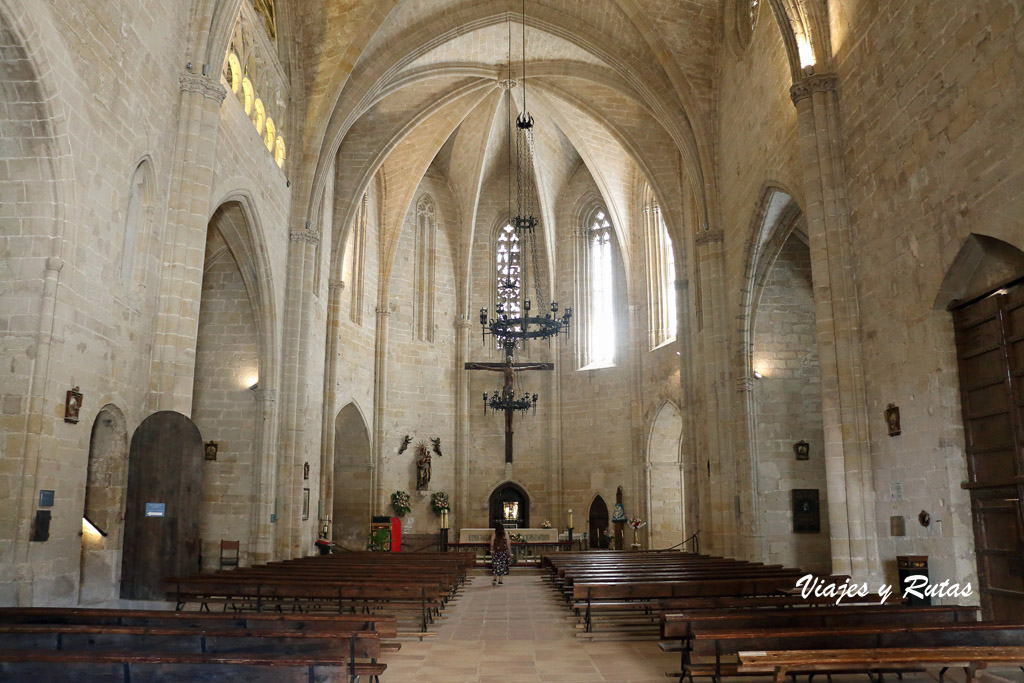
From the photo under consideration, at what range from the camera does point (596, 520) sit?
25828 mm

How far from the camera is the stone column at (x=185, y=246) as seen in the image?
11188 mm

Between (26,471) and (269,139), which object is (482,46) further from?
(26,471)

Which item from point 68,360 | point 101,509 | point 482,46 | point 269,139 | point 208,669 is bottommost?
point 208,669

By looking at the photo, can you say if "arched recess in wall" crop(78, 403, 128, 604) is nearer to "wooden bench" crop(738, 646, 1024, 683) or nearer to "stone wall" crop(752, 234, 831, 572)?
"wooden bench" crop(738, 646, 1024, 683)

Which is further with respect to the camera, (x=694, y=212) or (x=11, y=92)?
(x=694, y=212)

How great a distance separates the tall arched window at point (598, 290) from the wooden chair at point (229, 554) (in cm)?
1397

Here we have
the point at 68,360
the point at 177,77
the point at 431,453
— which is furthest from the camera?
the point at 431,453

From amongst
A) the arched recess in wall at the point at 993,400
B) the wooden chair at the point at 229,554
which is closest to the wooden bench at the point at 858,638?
the arched recess in wall at the point at 993,400

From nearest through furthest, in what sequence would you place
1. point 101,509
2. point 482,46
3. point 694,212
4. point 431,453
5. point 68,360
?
1. point 68,360
2. point 101,509
3. point 694,212
4. point 482,46
5. point 431,453

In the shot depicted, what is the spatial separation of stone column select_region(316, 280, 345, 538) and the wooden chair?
15.8 feet

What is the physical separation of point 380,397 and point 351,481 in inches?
104

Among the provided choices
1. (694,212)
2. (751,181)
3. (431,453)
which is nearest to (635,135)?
(694,212)

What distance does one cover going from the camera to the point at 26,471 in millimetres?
8547

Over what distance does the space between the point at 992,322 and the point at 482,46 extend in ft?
52.7
